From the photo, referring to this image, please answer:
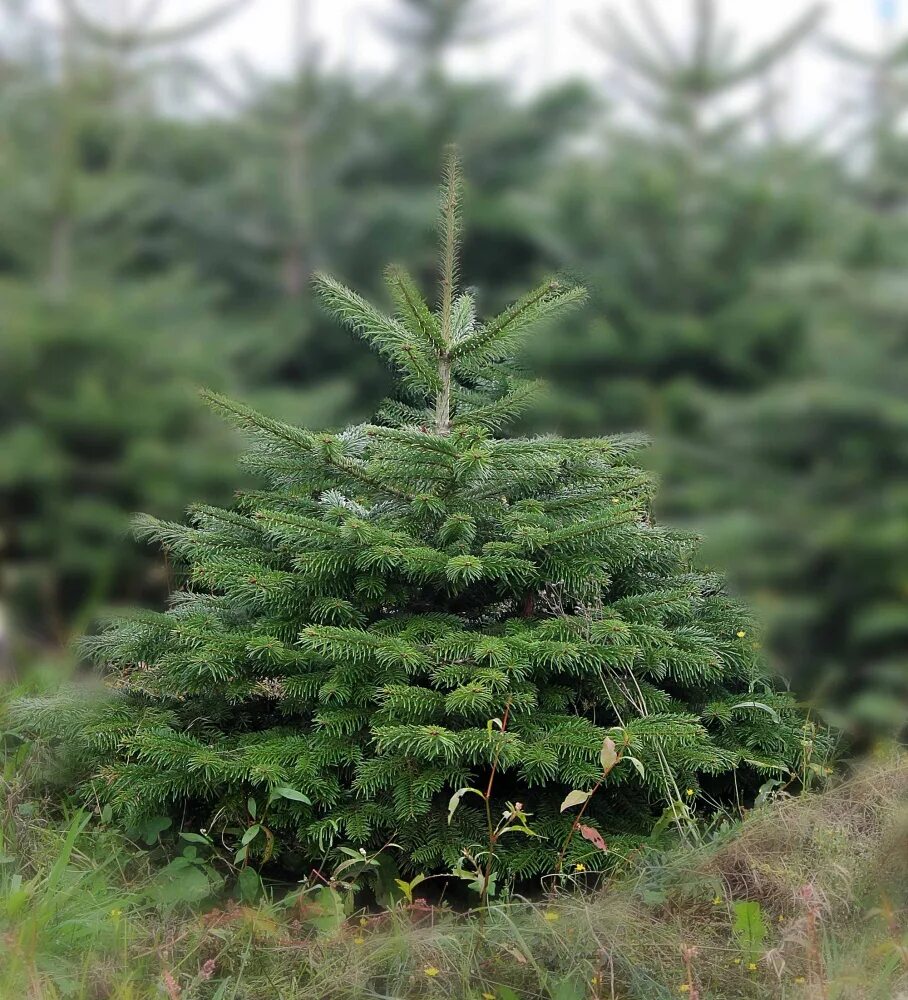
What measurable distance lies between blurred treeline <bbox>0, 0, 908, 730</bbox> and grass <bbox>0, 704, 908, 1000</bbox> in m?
0.27

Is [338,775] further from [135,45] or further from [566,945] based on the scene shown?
[135,45]

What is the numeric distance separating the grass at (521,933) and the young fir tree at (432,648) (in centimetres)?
12

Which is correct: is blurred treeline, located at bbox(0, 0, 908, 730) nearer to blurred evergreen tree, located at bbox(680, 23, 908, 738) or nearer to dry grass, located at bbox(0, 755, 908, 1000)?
blurred evergreen tree, located at bbox(680, 23, 908, 738)

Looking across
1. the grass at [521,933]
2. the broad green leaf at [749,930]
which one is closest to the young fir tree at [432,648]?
the grass at [521,933]

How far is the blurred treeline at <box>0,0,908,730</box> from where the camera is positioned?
34.9 inches

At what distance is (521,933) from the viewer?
4.63ft

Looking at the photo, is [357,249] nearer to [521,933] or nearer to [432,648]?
[432,648]

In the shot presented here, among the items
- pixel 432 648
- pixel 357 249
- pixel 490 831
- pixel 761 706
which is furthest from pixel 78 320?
pixel 761 706

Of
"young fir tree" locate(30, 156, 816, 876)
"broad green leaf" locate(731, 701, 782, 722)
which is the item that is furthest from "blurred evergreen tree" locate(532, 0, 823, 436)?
"broad green leaf" locate(731, 701, 782, 722)

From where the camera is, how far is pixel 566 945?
4.50 ft

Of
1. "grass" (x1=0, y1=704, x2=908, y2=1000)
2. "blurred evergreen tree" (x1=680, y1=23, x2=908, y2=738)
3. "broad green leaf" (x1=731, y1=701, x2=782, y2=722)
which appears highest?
"blurred evergreen tree" (x1=680, y1=23, x2=908, y2=738)

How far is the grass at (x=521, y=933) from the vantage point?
1321 millimetres

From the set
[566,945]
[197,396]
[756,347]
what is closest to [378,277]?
[197,396]

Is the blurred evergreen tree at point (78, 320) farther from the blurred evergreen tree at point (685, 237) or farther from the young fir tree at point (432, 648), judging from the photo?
the blurred evergreen tree at point (685, 237)
